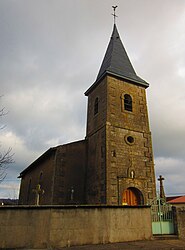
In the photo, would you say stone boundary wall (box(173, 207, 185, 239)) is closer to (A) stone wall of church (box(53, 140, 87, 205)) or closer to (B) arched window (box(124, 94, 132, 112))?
(A) stone wall of church (box(53, 140, 87, 205))

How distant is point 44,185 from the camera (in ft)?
52.6

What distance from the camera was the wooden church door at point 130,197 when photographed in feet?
44.4

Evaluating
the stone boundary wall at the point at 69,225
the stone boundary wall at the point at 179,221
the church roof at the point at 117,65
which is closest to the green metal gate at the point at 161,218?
the stone boundary wall at the point at 179,221

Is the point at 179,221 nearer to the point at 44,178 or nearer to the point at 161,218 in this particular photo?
the point at 161,218

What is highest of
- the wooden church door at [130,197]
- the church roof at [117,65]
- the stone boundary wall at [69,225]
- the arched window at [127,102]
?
the church roof at [117,65]

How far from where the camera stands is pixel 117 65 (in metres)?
18.3

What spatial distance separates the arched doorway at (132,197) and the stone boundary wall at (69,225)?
4.26 meters

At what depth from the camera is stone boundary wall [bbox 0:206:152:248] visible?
24.1ft

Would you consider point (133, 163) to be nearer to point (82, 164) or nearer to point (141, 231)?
point (82, 164)

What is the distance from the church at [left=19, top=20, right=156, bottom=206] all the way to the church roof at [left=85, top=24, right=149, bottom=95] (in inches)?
3.7

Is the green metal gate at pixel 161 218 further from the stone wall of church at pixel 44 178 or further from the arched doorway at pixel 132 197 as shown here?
the stone wall of church at pixel 44 178

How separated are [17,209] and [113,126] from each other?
351 inches

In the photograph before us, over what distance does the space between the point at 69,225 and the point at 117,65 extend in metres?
13.7

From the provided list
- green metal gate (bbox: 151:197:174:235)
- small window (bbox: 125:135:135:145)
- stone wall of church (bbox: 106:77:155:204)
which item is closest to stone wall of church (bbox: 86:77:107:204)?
stone wall of church (bbox: 106:77:155:204)
